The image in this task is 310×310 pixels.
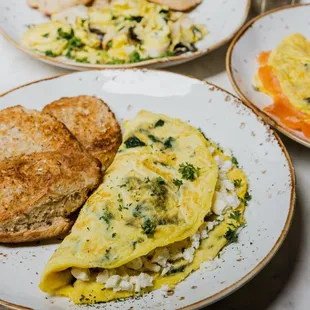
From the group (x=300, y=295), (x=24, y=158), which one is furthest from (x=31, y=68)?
(x=300, y=295)

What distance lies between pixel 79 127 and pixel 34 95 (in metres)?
0.39

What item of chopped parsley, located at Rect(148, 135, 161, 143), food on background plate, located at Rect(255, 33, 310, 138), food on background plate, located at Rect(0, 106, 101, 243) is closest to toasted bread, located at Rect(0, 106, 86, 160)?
food on background plate, located at Rect(0, 106, 101, 243)

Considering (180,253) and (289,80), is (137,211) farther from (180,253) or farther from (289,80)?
(289,80)

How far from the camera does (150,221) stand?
2.23 meters

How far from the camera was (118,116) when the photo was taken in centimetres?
298

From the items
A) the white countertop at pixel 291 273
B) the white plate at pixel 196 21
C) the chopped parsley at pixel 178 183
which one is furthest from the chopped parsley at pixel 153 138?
the white countertop at pixel 291 273

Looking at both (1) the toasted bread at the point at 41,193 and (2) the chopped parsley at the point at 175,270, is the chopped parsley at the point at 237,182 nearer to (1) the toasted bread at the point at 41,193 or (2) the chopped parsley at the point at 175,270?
(2) the chopped parsley at the point at 175,270

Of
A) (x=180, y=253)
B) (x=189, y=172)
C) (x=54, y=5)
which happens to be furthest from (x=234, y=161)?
(x=54, y=5)

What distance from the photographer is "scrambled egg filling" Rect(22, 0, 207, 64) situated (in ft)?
11.3

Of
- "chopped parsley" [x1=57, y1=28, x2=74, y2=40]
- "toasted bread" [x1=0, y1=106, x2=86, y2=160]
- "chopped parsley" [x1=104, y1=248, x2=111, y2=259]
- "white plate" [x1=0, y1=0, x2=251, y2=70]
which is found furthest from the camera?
"chopped parsley" [x1=57, y1=28, x2=74, y2=40]

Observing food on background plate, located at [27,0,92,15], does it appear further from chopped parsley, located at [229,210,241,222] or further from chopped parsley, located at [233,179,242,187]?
chopped parsley, located at [229,210,241,222]

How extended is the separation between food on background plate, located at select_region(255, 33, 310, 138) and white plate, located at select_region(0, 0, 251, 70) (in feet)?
0.98

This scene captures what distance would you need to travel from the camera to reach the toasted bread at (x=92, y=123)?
2.71 m

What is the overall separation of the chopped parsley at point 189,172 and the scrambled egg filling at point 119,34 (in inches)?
43.6
